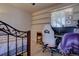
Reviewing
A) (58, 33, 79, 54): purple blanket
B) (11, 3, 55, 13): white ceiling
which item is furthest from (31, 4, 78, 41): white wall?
(58, 33, 79, 54): purple blanket

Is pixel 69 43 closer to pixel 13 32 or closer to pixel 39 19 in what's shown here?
pixel 39 19

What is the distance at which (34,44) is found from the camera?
4.48 feet

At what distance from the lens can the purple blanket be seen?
132cm

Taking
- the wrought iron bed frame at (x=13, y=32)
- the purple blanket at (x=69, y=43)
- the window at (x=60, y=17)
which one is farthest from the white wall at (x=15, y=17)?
the purple blanket at (x=69, y=43)

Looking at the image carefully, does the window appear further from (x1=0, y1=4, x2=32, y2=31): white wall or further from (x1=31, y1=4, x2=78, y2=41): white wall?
(x1=0, y1=4, x2=32, y2=31): white wall

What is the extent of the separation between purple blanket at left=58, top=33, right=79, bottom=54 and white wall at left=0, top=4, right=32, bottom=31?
39 cm

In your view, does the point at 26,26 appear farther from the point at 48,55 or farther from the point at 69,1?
the point at 69,1

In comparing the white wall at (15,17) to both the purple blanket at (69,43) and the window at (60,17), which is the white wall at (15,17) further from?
the purple blanket at (69,43)

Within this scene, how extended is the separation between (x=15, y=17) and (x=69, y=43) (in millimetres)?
626

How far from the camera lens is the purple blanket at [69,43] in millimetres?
1323

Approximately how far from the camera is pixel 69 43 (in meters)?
1.33

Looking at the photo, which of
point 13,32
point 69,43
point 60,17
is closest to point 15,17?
point 13,32

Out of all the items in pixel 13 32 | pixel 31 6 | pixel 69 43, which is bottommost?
pixel 69 43

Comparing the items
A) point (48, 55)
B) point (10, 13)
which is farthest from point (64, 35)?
point (10, 13)
